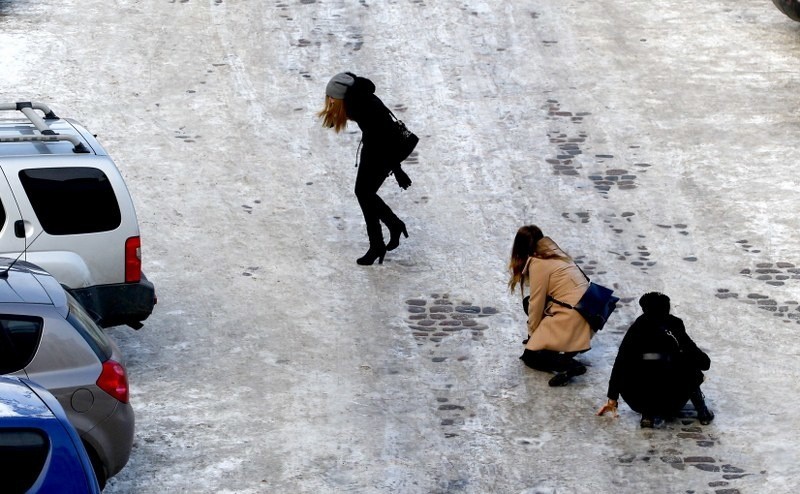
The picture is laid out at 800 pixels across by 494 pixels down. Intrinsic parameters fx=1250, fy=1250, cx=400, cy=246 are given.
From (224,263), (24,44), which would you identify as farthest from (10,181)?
(24,44)

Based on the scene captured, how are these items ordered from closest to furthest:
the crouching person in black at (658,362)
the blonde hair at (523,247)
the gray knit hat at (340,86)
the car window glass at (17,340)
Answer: the car window glass at (17,340) → the crouching person in black at (658,362) → the blonde hair at (523,247) → the gray knit hat at (340,86)

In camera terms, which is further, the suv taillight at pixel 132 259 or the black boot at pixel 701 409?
the suv taillight at pixel 132 259

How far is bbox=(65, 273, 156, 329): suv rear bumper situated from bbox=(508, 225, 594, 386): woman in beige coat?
3.02 metres

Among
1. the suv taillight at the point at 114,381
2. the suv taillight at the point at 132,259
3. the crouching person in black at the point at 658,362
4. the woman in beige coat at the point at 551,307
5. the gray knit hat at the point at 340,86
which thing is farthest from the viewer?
the gray knit hat at the point at 340,86

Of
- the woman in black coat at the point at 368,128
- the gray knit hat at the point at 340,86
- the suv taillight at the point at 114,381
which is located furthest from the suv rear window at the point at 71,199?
the gray knit hat at the point at 340,86

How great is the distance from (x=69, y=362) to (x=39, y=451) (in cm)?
194

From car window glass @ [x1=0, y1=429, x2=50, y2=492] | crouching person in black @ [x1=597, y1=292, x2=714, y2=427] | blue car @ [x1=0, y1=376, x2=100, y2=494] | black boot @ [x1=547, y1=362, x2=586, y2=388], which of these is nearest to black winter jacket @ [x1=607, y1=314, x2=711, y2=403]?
crouching person in black @ [x1=597, y1=292, x2=714, y2=427]

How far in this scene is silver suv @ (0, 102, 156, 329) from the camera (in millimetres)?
9727

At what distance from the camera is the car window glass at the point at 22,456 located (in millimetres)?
5629

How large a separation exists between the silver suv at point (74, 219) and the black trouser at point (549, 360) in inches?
127

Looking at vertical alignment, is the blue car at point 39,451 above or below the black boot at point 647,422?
above

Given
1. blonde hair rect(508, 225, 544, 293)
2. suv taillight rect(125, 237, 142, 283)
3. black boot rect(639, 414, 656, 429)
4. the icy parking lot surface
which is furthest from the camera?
blonde hair rect(508, 225, 544, 293)

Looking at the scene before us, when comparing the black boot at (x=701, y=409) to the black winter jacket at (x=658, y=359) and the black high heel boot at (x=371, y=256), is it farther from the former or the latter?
the black high heel boot at (x=371, y=256)

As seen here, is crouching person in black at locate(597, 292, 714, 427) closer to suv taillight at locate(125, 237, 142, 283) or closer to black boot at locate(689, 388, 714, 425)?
black boot at locate(689, 388, 714, 425)
